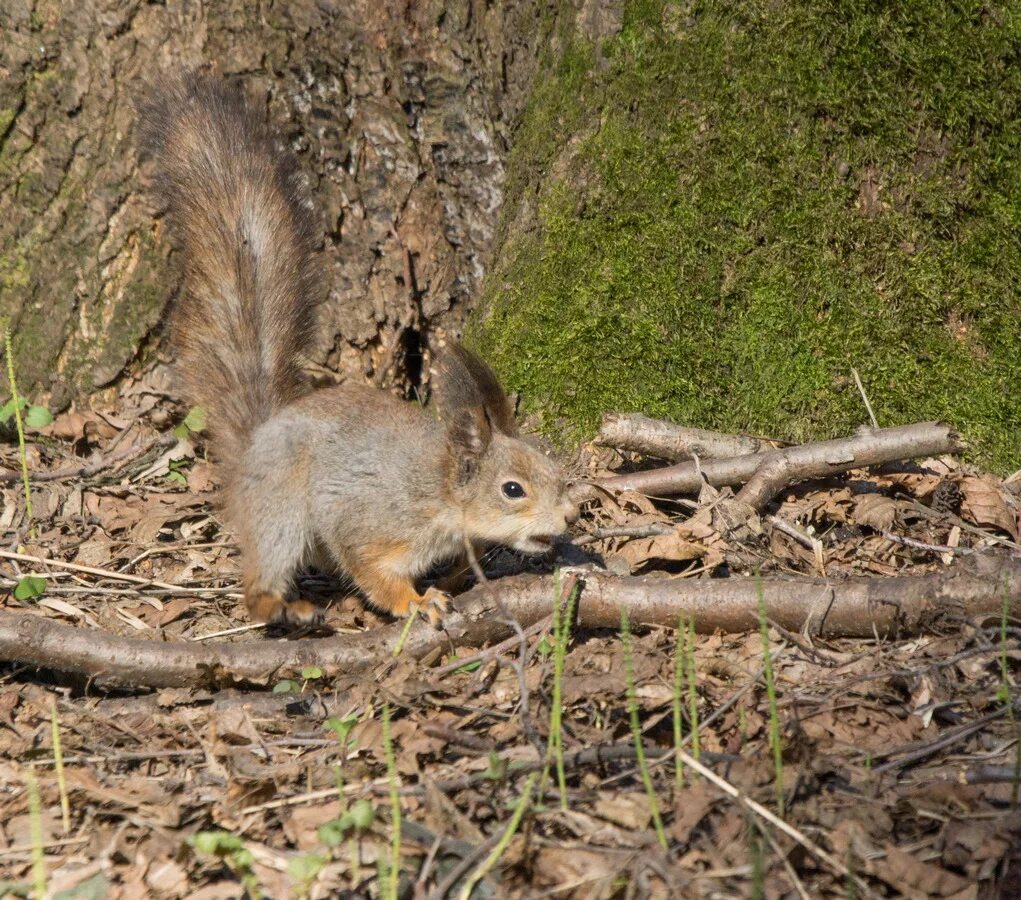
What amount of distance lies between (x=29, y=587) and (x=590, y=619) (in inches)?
80.0

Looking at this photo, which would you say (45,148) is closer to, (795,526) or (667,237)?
(667,237)

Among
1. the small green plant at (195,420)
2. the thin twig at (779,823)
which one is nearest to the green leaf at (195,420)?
the small green plant at (195,420)

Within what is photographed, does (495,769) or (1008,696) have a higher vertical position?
(1008,696)

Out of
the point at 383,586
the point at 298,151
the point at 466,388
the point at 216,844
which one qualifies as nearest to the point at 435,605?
the point at 383,586

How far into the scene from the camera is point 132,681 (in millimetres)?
3350

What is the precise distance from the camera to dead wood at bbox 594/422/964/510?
3.97 metres

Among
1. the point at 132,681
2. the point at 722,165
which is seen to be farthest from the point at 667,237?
the point at 132,681

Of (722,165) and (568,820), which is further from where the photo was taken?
(722,165)

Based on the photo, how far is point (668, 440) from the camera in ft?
14.0

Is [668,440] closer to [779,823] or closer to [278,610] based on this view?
[278,610]

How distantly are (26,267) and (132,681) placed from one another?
239 centimetres

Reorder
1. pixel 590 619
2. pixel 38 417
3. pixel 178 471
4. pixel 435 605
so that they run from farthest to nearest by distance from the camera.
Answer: pixel 178 471 → pixel 38 417 → pixel 435 605 → pixel 590 619

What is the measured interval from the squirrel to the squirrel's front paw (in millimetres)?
28

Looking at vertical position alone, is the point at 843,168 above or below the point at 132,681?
above
